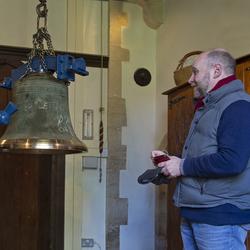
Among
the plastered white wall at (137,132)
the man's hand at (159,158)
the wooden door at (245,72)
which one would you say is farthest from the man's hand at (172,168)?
the plastered white wall at (137,132)

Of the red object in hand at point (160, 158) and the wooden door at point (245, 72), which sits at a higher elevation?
the wooden door at point (245, 72)

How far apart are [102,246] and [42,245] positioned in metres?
0.56

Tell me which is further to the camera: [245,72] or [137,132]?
[137,132]

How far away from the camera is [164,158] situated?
199 cm

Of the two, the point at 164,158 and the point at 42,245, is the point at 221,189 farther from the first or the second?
the point at 42,245

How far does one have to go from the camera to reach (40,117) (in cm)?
195

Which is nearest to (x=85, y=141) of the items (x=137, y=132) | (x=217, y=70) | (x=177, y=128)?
(x=137, y=132)

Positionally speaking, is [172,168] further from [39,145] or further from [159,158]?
[39,145]

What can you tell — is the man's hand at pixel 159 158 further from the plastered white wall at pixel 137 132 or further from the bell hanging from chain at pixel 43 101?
the plastered white wall at pixel 137 132

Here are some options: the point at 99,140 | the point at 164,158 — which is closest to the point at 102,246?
the point at 99,140

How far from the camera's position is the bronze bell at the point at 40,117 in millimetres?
1888

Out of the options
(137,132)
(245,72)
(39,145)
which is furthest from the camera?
(137,132)

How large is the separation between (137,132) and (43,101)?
8.76ft

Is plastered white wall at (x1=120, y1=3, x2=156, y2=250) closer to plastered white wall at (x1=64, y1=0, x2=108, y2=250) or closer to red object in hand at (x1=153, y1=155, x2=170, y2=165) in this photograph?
plastered white wall at (x1=64, y1=0, x2=108, y2=250)
